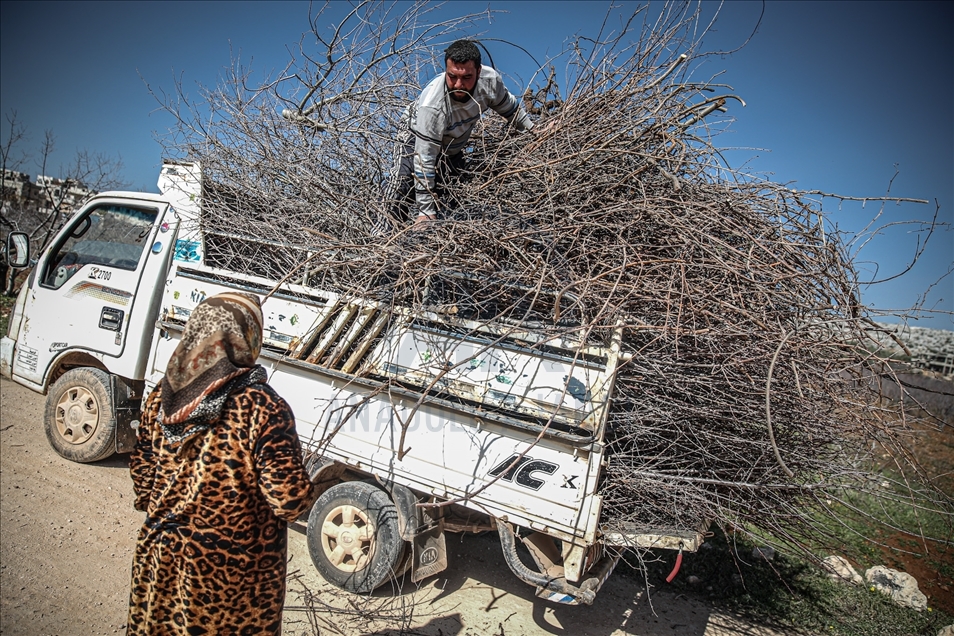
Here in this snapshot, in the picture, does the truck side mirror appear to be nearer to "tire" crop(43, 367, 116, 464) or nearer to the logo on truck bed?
"tire" crop(43, 367, 116, 464)

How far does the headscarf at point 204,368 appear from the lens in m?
1.90

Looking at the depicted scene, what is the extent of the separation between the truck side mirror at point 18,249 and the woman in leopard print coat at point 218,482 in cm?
378

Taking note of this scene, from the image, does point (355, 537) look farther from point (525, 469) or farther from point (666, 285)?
point (666, 285)

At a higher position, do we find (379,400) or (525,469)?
(379,400)

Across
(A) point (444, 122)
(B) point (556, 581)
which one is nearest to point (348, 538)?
(B) point (556, 581)

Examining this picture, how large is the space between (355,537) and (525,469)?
1322mm

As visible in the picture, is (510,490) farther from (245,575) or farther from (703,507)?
(245,575)

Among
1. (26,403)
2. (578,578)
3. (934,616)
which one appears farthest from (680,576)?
(26,403)

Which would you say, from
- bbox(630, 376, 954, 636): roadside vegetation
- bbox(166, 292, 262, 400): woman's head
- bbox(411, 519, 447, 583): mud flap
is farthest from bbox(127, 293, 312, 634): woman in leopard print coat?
bbox(630, 376, 954, 636): roadside vegetation

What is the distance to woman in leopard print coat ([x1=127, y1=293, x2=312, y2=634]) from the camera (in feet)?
6.26

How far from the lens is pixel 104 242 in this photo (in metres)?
4.82

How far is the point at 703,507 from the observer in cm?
282

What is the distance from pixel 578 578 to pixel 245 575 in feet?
5.15

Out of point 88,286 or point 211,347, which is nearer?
point 211,347
